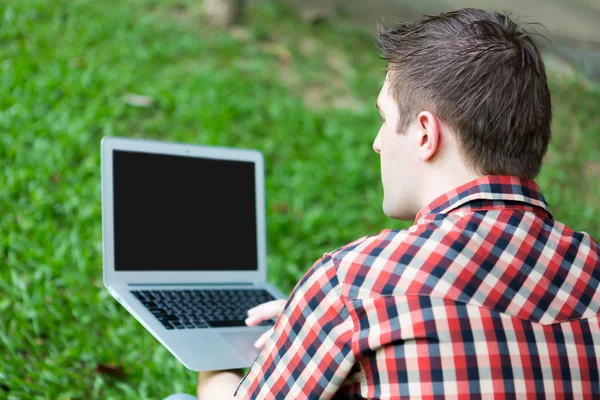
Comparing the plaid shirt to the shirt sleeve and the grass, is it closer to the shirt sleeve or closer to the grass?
the shirt sleeve

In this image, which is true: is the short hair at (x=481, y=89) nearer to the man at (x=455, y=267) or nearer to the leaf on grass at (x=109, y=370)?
the man at (x=455, y=267)

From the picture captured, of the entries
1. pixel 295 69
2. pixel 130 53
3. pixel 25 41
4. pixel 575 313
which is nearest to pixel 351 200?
pixel 295 69

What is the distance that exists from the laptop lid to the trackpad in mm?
357

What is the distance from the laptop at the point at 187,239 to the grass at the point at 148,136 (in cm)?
56

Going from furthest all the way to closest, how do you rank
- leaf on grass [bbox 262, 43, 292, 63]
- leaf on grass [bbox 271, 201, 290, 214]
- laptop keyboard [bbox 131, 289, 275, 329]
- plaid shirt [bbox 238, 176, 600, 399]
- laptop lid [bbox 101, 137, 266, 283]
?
leaf on grass [bbox 262, 43, 292, 63] → leaf on grass [bbox 271, 201, 290, 214] → laptop lid [bbox 101, 137, 266, 283] → laptop keyboard [bbox 131, 289, 275, 329] → plaid shirt [bbox 238, 176, 600, 399]

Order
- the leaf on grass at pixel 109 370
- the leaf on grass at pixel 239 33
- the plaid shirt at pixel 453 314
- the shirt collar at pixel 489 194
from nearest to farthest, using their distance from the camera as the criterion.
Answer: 1. the plaid shirt at pixel 453 314
2. the shirt collar at pixel 489 194
3. the leaf on grass at pixel 109 370
4. the leaf on grass at pixel 239 33

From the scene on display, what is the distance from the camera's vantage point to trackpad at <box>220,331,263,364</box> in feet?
6.55

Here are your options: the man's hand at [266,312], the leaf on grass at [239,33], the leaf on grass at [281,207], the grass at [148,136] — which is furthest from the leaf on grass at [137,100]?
the man's hand at [266,312]

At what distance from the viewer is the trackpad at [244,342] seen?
2.00 meters

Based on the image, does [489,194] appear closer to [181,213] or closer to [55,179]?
[181,213]

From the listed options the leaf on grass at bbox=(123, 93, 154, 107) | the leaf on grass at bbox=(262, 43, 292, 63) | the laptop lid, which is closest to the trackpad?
the laptop lid

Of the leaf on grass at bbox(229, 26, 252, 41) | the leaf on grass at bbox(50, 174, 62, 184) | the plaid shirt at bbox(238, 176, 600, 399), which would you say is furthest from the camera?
the leaf on grass at bbox(229, 26, 252, 41)

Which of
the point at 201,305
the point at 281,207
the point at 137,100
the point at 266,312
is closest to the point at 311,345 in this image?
the point at 266,312

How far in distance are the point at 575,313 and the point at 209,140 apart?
3.08 metres
